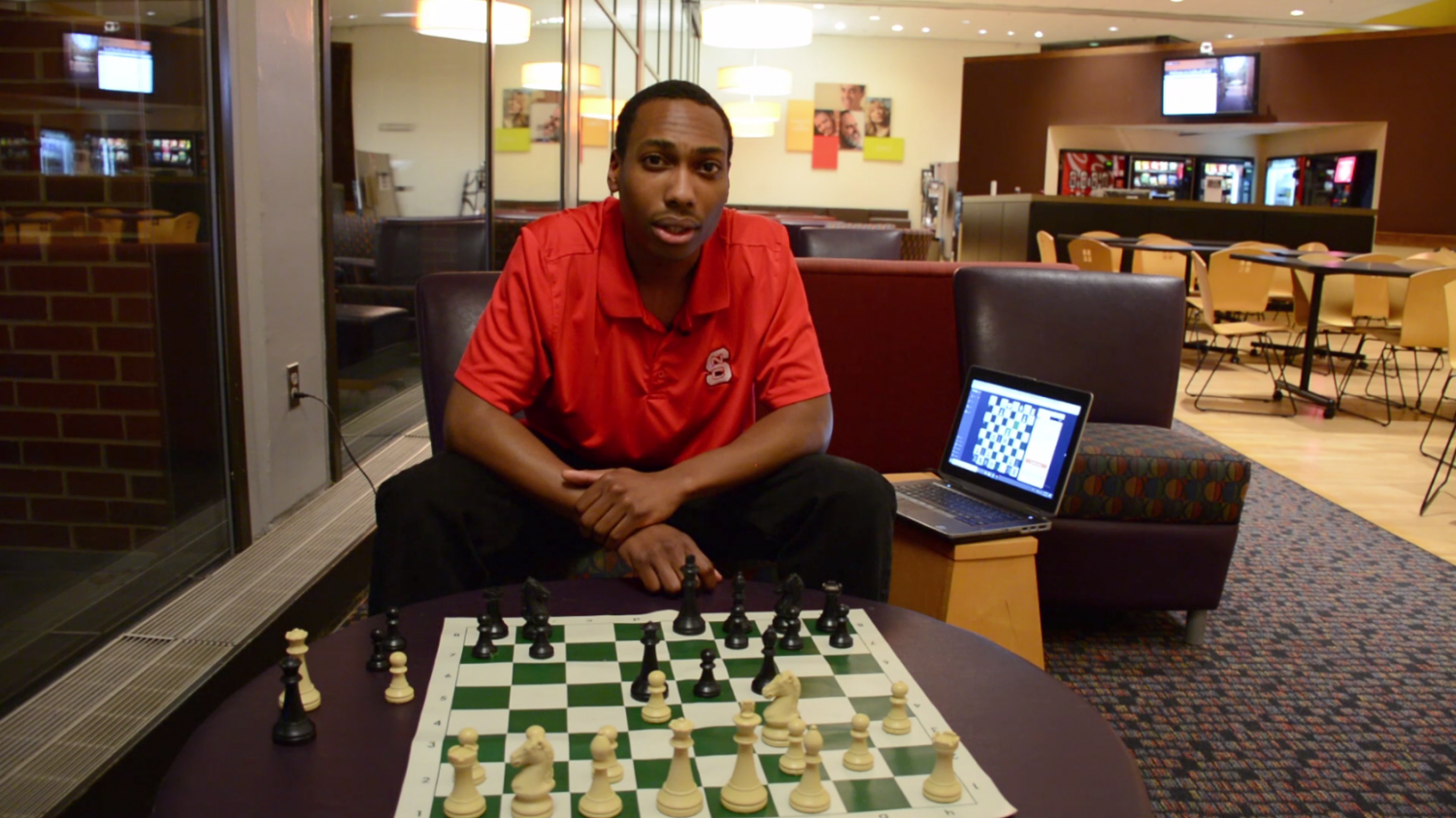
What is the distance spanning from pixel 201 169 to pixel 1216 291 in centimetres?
680

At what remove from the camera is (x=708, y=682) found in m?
1.11

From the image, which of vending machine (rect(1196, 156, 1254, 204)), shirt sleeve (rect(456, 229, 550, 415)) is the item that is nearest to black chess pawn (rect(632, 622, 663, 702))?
shirt sleeve (rect(456, 229, 550, 415))

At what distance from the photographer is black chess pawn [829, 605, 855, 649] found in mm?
1250

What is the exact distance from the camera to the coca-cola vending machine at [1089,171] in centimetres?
1312

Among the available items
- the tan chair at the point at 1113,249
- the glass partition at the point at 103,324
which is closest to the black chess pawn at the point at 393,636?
the glass partition at the point at 103,324

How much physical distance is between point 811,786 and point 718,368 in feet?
3.37

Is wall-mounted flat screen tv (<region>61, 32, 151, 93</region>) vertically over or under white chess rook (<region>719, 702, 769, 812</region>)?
over

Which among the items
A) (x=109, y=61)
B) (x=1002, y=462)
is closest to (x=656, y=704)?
(x=1002, y=462)

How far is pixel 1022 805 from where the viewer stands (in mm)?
915

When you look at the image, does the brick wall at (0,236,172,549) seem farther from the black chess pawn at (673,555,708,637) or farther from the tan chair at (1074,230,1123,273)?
the tan chair at (1074,230,1123,273)

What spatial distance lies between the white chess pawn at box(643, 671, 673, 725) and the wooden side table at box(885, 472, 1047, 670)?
3.80ft

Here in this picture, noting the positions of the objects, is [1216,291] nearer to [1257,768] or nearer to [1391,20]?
[1257,768]

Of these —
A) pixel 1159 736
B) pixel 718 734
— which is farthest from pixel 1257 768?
pixel 718 734

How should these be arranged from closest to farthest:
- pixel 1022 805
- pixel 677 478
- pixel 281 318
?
pixel 1022 805, pixel 677 478, pixel 281 318
